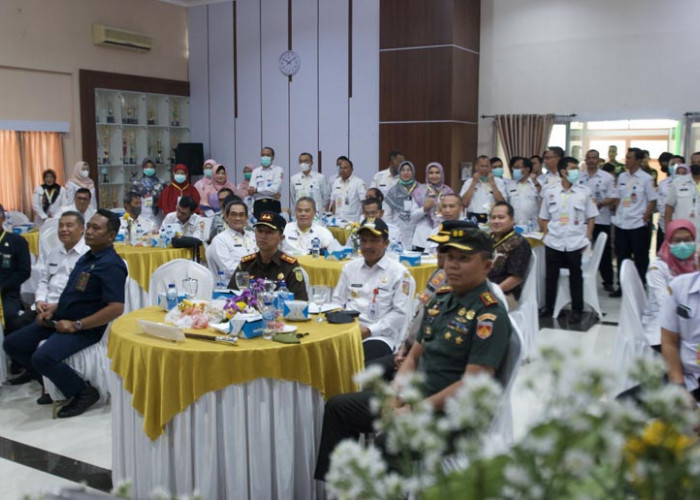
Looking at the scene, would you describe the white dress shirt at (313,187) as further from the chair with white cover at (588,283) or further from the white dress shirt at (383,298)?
the white dress shirt at (383,298)

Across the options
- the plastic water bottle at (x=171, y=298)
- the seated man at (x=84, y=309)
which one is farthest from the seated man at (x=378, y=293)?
the seated man at (x=84, y=309)

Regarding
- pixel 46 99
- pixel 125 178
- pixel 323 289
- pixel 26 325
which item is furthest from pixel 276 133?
pixel 323 289

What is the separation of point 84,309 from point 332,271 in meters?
2.14

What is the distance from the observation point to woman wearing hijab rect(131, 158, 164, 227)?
9.69 meters

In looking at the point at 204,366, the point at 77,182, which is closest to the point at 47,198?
the point at 77,182

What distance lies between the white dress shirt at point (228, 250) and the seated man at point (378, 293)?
1.92 metres

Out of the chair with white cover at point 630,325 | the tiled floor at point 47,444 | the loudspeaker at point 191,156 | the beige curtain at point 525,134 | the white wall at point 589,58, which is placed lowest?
the tiled floor at point 47,444

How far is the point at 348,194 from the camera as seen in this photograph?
10648mm

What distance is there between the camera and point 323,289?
4129mm

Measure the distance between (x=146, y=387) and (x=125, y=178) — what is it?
11.1 meters

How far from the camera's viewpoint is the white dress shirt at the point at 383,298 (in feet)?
13.9

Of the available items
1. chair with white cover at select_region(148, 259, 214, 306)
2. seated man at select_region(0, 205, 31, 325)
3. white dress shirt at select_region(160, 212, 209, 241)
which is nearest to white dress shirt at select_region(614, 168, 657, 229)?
white dress shirt at select_region(160, 212, 209, 241)

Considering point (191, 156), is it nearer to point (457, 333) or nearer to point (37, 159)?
point (37, 159)

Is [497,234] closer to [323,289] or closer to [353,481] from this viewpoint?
[323,289]
